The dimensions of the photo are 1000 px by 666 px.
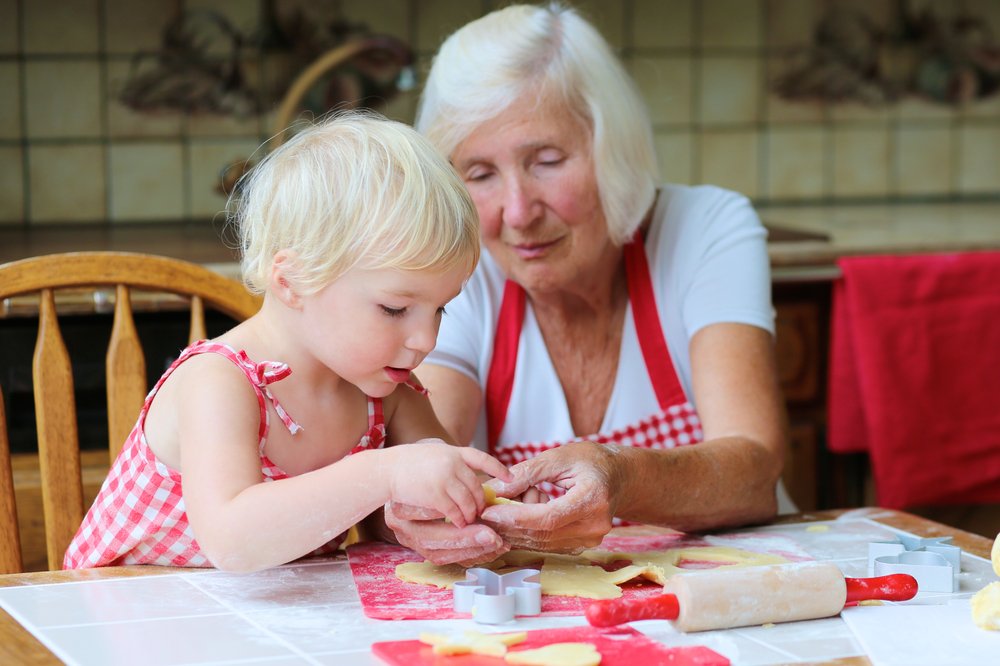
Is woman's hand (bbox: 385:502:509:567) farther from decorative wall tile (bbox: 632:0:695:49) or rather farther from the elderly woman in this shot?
decorative wall tile (bbox: 632:0:695:49)

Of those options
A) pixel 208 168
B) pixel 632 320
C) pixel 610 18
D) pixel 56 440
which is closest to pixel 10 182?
pixel 208 168

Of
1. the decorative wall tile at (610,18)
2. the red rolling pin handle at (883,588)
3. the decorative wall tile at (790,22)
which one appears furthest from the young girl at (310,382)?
the decorative wall tile at (790,22)

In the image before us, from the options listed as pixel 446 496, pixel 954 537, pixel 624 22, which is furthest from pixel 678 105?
pixel 446 496

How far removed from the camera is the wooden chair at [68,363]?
1.36m

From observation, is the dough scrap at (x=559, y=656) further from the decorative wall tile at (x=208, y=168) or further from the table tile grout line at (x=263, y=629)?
the decorative wall tile at (x=208, y=168)

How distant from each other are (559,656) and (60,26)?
2210 mm

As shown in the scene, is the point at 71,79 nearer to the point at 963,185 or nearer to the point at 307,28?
the point at 307,28

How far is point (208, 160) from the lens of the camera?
2750 mm

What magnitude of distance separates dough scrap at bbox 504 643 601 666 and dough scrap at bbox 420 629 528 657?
0.04 feet

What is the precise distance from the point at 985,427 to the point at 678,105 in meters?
1.08

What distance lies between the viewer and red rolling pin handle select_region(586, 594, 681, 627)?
0.88m

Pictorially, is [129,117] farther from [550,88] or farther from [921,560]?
[921,560]

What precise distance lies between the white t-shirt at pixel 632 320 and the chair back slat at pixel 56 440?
0.44 metres

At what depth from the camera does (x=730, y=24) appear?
2975 millimetres
